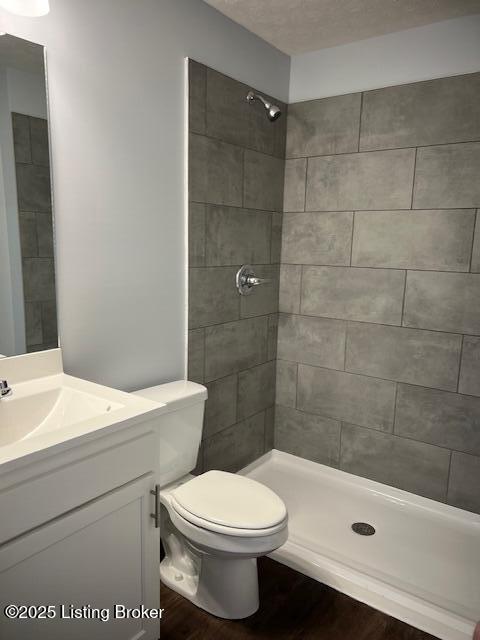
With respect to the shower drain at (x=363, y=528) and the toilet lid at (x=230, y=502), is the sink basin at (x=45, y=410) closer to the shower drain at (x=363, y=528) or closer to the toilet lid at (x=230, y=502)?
the toilet lid at (x=230, y=502)

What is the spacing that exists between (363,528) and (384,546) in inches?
6.2

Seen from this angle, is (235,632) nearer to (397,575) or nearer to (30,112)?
(397,575)

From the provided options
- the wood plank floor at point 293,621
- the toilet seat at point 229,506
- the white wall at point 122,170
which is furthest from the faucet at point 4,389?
the wood plank floor at point 293,621

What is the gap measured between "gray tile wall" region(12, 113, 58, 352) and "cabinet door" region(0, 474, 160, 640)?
673 millimetres

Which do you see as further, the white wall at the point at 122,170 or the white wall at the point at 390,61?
the white wall at the point at 390,61

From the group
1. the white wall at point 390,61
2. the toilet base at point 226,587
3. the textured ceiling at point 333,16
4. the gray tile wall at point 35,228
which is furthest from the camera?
the white wall at point 390,61

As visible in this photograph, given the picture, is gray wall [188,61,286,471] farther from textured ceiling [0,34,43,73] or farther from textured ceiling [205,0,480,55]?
textured ceiling [0,34,43,73]

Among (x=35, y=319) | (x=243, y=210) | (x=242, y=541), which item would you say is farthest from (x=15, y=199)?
(x=242, y=541)

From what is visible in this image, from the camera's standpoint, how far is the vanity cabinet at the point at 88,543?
3.87 feet

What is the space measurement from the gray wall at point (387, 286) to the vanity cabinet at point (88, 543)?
1584mm

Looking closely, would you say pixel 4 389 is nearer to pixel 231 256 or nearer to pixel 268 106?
pixel 231 256

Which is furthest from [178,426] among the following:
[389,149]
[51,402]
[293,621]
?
[389,149]

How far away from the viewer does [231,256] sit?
8.34 ft

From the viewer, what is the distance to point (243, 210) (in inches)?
102
